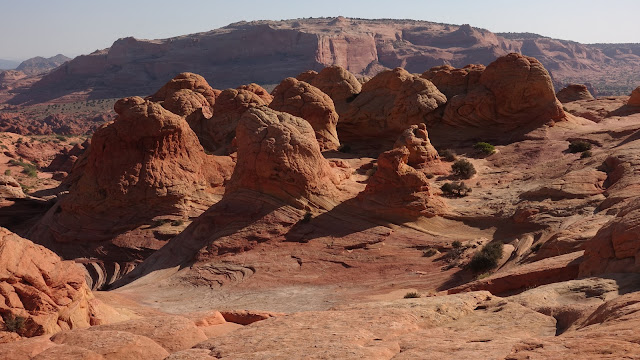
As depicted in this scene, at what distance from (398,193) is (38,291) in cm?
1336

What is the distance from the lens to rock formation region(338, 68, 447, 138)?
130ft

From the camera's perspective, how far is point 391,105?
40.3 m

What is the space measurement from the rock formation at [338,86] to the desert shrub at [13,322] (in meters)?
32.8

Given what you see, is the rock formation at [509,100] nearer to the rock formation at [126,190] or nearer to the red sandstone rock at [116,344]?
the rock formation at [126,190]

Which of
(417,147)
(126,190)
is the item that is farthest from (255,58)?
(126,190)

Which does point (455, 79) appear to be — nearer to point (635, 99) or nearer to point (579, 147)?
point (579, 147)

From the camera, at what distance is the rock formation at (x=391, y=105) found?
130 feet

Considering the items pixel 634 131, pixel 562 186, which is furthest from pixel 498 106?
pixel 562 186

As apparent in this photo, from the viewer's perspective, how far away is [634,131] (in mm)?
32469

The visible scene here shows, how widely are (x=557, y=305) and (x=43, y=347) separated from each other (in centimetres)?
849

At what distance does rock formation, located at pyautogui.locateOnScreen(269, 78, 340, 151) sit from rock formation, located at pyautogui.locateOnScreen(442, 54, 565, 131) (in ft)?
25.4

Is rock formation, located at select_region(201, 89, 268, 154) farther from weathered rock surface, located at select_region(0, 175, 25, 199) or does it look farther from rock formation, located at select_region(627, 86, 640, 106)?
rock formation, located at select_region(627, 86, 640, 106)

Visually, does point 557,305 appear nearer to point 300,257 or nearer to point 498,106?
point 300,257

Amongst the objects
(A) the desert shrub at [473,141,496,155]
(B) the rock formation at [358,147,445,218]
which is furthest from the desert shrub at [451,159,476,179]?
(B) the rock formation at [358,147,445,218]
